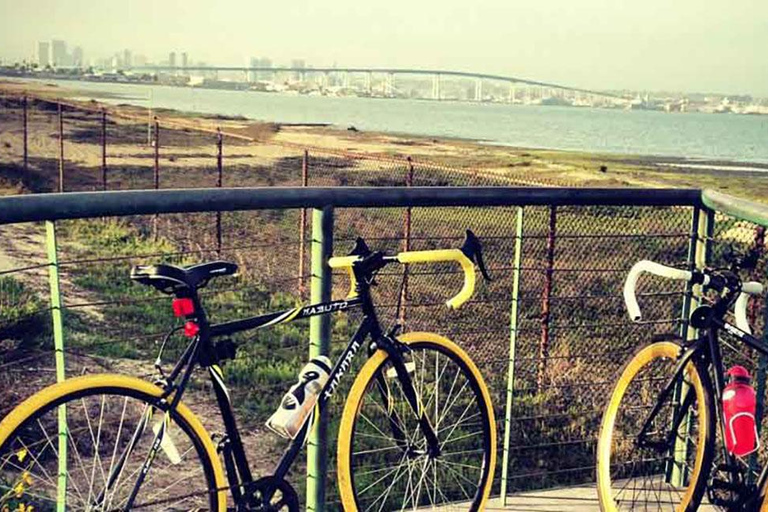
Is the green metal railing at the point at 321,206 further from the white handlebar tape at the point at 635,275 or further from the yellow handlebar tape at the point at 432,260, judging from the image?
the white handlebar tape at the point at 635,275

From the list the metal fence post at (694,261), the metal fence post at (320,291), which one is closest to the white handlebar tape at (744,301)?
the metal fence post at (694,261)

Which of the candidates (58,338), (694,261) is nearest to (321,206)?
(58,338)

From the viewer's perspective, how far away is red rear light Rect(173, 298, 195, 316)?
105 inches

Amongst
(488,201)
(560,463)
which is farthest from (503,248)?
(488,201)

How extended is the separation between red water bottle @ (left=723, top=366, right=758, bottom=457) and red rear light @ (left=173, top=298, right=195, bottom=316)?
1875 millimetres

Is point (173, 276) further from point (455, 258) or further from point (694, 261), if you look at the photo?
point (694, 261)

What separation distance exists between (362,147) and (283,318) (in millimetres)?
56025

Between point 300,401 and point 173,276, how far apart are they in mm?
685

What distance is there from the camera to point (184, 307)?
2.68 m

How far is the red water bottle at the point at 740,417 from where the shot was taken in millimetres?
3295

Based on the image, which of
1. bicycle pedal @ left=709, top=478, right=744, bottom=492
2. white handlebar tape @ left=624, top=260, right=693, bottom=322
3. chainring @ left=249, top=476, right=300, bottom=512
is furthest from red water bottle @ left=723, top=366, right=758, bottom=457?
chainring @ left=249, top=476, right=300, bottom=512

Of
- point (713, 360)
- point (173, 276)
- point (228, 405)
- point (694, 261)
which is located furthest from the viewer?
point (694, 261)

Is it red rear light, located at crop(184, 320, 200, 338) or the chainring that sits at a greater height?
red rear light, located at crop(184, 320, 200, 338)

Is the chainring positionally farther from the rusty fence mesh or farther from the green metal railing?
the rusty fence mesh
